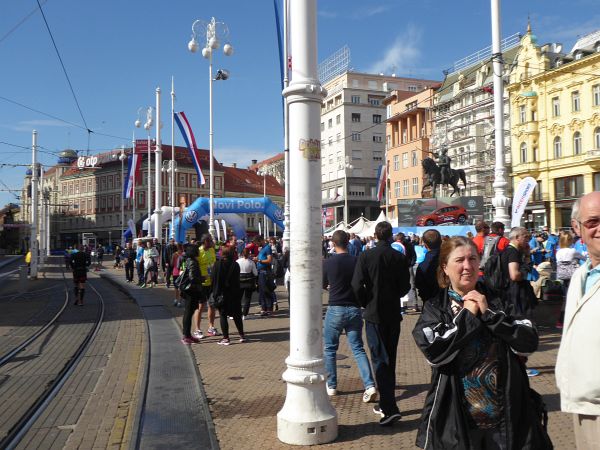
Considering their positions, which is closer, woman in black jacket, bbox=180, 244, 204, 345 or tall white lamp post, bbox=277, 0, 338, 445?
tall white lamp post, bbox=277, 0, 338, 445

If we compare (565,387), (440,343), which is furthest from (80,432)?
(565,387)

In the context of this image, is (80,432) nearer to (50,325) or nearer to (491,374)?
(491,374)

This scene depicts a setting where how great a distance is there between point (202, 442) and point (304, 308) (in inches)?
57.9

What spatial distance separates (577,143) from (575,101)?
325 cm

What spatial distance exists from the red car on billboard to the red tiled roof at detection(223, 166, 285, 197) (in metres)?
59.5

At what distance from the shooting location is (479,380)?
285 cm

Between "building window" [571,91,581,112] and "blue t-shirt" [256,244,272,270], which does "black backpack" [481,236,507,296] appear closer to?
"blue t-shirt" [256,244,272,270]

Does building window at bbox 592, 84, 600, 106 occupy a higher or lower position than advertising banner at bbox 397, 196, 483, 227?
higher

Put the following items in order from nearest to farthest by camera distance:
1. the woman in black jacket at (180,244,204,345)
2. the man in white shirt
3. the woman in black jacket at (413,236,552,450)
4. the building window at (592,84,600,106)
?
the man in white shirt
the woman in black jacket at (413,236,552,450)
the woman in black jacket at (180,244,204,345)
the building window at (592,84,600,106)

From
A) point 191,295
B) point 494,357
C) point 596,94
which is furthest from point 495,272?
point 596,94

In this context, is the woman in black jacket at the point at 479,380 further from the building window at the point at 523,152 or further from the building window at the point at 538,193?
the building window at the point at 523,152

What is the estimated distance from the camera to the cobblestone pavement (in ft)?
16.0

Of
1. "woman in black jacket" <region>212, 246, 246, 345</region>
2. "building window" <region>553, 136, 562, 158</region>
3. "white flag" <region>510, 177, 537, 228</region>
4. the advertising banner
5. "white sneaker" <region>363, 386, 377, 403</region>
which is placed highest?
"building window" <region>553, 136, 562, 158</region>

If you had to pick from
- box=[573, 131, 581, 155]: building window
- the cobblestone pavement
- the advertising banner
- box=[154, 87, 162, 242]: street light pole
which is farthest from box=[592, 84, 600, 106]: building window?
the cobblestone pavement
